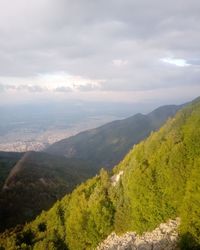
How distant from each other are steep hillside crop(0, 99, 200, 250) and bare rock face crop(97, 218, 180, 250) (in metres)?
1.88

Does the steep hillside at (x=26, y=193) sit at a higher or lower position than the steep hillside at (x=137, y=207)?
lower

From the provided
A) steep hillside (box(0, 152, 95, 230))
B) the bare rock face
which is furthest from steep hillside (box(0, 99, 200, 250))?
steep hillside (box(0, 152, 95, 230))

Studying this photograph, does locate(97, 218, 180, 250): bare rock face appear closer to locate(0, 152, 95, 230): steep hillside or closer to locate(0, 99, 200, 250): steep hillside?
locate(0, 99, 200, 250): steep hillside

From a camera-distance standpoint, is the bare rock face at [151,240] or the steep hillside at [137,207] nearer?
the bare rock face at [151,240]

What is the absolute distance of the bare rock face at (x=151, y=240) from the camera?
5872cm

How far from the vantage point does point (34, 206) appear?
142 meters

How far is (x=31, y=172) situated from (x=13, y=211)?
202 ft

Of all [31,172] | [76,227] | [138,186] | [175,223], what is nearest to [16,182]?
[31,172]

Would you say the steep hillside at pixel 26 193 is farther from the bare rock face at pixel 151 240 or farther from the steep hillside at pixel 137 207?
the bare rock face at pixel 151 240

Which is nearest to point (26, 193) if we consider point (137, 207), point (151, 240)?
point (137, 207)

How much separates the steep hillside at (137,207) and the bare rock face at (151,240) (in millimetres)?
1877

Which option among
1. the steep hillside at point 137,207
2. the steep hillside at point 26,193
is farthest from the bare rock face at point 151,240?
the steep hillside at point 26,193

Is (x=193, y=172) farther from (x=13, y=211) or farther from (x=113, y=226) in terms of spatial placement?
(x=13, y=211)

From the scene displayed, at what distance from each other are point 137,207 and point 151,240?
1111 cm
